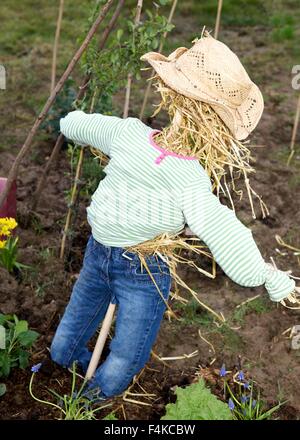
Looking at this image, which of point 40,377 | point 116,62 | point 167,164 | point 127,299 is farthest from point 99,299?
point 116,62

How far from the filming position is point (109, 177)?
8.11ft

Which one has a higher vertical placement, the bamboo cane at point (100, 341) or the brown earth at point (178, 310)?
the bamboo cane at point (100, 341)

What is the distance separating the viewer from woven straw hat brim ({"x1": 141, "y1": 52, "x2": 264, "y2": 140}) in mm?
2264

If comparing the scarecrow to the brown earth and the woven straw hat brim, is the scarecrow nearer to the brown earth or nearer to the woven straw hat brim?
the woven straw hat brim

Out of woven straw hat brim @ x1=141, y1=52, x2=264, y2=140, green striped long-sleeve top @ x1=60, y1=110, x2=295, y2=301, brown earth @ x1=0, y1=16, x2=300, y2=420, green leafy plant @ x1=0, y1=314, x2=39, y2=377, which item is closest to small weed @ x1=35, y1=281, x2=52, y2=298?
brown earth @ x1=0, y1=16, x2=300, y2=420

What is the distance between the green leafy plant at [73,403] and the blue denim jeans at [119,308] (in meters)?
0.07

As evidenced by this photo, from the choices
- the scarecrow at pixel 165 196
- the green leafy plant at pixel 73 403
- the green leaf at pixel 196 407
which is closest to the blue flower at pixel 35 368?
the green leafy plant at pixel 73 403

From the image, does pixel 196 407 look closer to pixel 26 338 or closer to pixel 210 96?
pixel 26 338

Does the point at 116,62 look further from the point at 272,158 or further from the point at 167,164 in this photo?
the point at 272,158

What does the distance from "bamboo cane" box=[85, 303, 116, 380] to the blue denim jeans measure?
0.04 m

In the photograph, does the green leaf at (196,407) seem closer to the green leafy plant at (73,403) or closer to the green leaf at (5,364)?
the green leafy plant at (73,403)

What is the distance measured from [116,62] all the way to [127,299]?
115 cm

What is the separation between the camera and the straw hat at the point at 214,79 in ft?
7.47

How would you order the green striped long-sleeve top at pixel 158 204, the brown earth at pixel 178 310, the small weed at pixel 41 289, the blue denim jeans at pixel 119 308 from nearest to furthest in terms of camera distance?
the green striped long-sleeve top at pixel 158 204 → the blue denim jeans at pixel 119 308 → the brown earth at pixel 178 310 → the small weed at pixel 41 289
